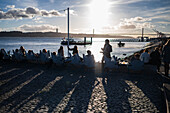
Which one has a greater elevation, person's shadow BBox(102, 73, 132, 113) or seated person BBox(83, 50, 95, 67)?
seated person BBox(83, 50, 95, 67)

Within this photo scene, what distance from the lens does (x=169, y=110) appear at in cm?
372

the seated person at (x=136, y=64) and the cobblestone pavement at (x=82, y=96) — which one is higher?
the seated person at (x=136, y=64)

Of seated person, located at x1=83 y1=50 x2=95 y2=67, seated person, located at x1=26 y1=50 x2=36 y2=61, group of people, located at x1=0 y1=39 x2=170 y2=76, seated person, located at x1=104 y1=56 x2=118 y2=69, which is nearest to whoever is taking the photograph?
group of people, located at x1=0 y1=39 x2=170 y2=76

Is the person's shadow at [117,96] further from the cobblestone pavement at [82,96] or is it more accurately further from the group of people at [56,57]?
the group of people at [56,57]

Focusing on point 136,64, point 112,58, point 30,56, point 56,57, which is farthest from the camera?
point 30,56

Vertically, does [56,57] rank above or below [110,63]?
above

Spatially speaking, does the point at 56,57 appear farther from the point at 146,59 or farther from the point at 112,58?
the point at 146,59

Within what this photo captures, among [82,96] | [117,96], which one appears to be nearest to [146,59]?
[117,96]

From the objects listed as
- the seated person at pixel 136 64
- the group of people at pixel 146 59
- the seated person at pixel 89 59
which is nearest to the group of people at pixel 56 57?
the seated person at pixel 89 59

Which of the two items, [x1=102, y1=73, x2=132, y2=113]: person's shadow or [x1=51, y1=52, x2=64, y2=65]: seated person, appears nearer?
[x1=102, y1=73, x2=132, y2=113]: person's shadow

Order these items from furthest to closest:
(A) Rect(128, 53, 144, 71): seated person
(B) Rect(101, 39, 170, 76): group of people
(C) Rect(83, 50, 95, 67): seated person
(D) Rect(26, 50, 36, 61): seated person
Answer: (D) Rect(26, 50, 36, 61): seated person, (C) Rect(83, 50, 95, 67): seated person, (A) Rect(128, 53, 144, 71): seated person, (B) Rect(101, 39, 170, 76): group of people

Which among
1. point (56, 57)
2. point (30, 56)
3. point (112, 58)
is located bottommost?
point (30, 56)

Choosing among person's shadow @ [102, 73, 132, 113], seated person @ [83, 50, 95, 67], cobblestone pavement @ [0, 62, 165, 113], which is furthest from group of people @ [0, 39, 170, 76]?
person's shadow @ [102, 73, 132, 113]

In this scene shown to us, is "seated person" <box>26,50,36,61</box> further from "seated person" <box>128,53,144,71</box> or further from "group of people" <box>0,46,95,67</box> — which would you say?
"seated person" <box>128,53,144,71</box>
